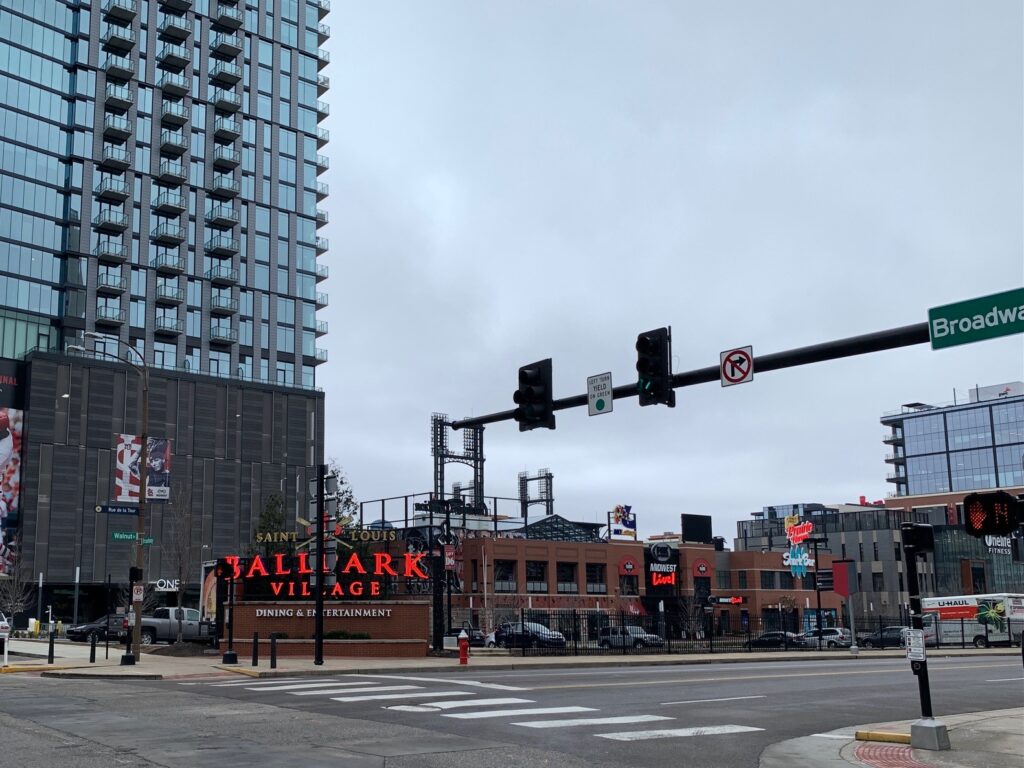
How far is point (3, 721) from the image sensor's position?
16375 mm

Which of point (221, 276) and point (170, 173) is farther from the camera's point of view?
point (221, 276)

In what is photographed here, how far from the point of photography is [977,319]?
13453 millimetres

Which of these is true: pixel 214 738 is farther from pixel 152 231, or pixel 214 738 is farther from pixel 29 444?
pixel 152 231

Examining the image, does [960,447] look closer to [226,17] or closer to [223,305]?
[223,305]

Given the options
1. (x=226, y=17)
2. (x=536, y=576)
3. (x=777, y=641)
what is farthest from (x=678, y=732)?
(x=226, y=17)

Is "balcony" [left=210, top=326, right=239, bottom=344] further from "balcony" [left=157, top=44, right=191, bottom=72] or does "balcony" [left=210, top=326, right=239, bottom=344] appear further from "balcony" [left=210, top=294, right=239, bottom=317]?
"balcony" [left=157, top=44, right=191, bottom=72]

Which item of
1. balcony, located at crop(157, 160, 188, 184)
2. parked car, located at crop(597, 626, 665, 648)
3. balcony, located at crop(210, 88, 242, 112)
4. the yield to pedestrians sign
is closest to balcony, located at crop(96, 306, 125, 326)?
balcony, located at crop(157, 160, 188, 184)

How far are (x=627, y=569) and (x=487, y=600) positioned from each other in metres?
15.3

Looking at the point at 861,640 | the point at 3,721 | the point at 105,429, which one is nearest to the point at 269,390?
the point at 105,429

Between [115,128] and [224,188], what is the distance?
11.4 metres

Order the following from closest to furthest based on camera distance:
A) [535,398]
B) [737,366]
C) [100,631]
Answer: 1. [737,366]
2. [535,398]
3. [100,631]

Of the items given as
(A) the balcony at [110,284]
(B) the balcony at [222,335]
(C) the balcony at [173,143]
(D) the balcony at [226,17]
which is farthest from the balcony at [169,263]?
(D) the balcony at [226,17]

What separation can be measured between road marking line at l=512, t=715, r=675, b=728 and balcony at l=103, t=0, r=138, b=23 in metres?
95.9

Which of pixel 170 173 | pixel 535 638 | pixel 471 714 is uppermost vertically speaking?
pixel 170 173
